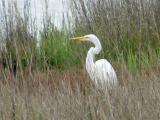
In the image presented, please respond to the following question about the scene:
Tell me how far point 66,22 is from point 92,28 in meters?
0.90

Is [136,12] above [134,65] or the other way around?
above

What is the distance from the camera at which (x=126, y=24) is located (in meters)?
7.26

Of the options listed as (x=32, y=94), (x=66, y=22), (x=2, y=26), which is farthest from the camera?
(x=66, y=22)

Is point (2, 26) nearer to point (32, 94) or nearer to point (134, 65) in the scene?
point (134, 65)

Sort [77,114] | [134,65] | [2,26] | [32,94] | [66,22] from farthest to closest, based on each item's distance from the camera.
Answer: [66,22] < [2,26] < [134,65] < [32,94] < [77,114]

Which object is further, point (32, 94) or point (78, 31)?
point (78, 31)

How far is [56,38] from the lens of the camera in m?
7.65

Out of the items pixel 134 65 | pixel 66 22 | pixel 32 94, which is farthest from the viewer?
pixel 66 22

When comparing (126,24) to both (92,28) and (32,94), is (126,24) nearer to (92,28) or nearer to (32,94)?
(92,28)

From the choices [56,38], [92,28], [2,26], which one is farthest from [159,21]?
[2,26]

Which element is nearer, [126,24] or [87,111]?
[87,111]

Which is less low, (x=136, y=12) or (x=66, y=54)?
(x=136, y=12)

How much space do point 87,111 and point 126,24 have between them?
4371 millimetres

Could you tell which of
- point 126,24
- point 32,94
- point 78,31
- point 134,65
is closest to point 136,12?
point 126,24
